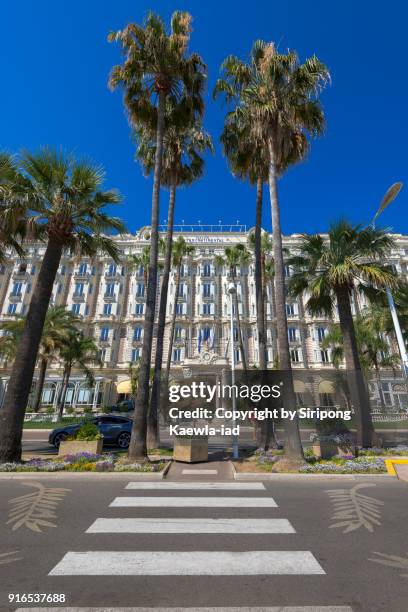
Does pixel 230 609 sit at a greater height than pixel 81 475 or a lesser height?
lesser

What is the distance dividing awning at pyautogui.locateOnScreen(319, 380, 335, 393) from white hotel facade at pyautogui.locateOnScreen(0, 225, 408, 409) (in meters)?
24.5

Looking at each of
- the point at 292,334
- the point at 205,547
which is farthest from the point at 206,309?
the point at 205,547

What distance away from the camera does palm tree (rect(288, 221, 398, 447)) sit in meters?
13.8

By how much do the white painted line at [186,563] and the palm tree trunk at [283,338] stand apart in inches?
247

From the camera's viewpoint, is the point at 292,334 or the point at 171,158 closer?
the point at 171,158

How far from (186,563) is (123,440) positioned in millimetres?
12933

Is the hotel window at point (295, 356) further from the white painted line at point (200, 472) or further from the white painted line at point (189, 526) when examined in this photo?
the white painted line at point (189, 526)

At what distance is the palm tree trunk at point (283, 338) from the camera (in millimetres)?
10281

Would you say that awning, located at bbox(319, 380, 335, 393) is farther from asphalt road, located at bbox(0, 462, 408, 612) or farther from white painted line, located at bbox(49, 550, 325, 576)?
white painted line, located at bbox(49, 550, 325, 576)

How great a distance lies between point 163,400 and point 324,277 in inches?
441

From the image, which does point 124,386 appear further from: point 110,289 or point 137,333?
point 110,289

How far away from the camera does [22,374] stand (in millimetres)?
10484

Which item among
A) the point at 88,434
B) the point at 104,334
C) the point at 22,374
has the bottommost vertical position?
the point at 88,434

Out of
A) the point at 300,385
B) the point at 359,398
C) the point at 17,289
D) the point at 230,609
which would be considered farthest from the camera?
the point at 17,289
